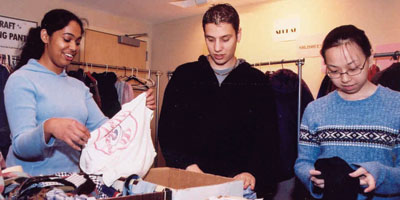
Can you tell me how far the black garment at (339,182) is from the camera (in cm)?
101

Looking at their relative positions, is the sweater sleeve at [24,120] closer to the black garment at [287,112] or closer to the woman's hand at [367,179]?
the woman's hand at [367,179]

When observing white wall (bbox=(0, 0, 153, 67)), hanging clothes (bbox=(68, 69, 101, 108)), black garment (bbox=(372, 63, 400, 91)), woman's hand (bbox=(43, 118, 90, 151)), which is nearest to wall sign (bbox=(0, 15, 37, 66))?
Answer: white wall (bbox=(0, 0, 153, 67))

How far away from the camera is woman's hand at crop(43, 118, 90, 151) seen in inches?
35.3

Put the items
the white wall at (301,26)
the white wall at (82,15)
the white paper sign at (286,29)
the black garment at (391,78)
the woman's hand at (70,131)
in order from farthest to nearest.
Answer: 1. the white wall at (82,15)
2. the white paper sign at (286,29)
3. the white wall at (301,26)
4. the black garment at (391,78)
5. the woman's hand at (70,131)

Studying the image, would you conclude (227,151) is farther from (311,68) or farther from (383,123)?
(311,68)

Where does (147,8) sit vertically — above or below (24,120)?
above

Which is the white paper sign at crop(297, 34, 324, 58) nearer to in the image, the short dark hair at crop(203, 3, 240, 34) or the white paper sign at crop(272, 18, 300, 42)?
the white paper sign at crop(272, 18, 300, 42)

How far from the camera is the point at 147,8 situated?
13.8 ft

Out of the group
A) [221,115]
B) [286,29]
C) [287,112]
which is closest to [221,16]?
[221,115]

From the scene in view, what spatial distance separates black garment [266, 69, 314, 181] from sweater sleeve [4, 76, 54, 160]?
1810mm

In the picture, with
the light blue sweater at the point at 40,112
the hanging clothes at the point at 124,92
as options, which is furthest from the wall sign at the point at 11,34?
the light blue sweater at the point at 40,112

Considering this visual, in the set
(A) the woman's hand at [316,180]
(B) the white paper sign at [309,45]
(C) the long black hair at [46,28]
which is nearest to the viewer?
(A) the woman's hand at [316,180]

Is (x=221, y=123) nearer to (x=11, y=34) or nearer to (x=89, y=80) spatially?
(x=89, y=80)

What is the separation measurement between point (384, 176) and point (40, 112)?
3.84ft
